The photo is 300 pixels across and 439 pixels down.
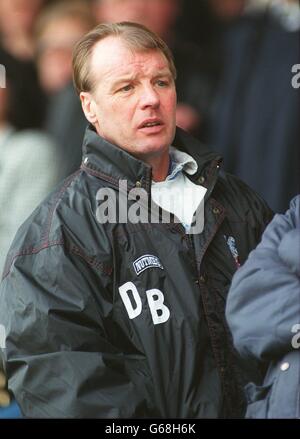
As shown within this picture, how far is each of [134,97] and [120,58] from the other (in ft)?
0.36

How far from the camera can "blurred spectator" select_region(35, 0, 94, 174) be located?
3453 mm

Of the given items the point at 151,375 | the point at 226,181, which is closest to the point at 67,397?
the point at 151,375

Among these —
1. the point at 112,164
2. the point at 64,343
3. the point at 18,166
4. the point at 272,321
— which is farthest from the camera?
the point at 18,166

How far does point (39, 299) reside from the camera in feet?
7.86

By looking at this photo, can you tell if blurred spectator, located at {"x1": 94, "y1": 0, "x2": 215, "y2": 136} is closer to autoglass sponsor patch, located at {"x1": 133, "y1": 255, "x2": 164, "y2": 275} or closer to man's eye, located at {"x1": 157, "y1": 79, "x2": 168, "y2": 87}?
man's eye, located at {"x1": 157, "y1": 79, "x2": 168, "y2": 87}

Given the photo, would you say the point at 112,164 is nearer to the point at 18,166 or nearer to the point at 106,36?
the point at 106,36

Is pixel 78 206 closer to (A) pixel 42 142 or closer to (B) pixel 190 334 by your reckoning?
(B) pixel 190 334

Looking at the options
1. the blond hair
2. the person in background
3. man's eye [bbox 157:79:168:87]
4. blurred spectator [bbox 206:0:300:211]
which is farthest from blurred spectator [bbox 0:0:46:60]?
the person in background

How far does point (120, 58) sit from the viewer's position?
2.60 m

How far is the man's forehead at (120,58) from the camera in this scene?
8.52 ft

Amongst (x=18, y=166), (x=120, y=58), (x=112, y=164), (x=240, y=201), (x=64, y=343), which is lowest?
(x=64, y=343)

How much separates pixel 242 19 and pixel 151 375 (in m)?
1.60

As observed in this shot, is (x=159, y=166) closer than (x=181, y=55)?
Yes

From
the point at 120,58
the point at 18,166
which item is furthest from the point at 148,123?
the point at 18,166
